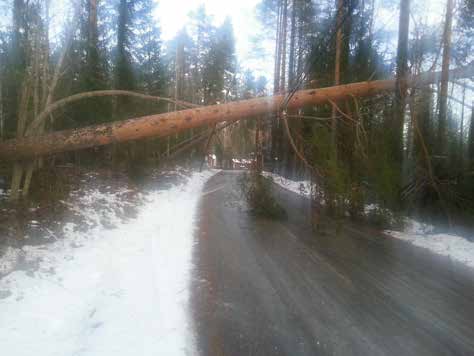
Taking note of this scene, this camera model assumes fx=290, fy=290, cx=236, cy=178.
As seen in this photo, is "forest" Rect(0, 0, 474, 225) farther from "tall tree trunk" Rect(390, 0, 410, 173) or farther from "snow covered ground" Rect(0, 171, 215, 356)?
"snow covered ground" Rect(0, 171, 215, 356)

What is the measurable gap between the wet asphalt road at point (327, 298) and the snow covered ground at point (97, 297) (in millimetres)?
361

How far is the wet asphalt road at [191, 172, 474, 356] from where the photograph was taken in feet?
9.95

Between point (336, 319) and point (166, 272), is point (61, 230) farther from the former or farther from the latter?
point (336, 319)

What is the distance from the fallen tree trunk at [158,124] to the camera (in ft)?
18.1

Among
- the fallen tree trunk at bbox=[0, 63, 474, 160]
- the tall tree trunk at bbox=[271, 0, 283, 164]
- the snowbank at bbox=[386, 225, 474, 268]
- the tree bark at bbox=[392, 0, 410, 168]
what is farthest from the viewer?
the tall tree trunk at bbox=[271, 0, 283, 164]

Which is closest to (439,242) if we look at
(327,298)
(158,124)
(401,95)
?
(401,95)

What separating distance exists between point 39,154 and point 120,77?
793cm

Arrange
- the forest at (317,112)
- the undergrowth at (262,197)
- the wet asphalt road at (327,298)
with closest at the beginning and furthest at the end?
1. the wet asphalt road at (327,298)
2. the forest at (317,112)
3. the undergrowth at (262,197)

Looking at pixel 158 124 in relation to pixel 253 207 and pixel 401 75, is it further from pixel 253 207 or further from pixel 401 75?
pixel 401 75

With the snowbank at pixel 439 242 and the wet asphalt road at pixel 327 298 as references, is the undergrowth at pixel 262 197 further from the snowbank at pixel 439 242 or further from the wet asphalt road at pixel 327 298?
the snowbank at pixel 439 242

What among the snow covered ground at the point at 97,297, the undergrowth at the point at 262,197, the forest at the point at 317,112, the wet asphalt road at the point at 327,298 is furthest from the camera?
the undergrowth at the point at 262,197

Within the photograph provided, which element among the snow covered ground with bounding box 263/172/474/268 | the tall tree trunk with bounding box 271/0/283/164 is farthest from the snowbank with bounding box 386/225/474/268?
the tall tree trunk with bounding box 271/0/283/164

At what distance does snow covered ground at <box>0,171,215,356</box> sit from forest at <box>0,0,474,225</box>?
2.11 metres

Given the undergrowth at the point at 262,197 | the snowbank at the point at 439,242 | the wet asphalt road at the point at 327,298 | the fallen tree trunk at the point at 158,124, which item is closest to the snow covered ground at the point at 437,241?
the snowbank at the point at 439,242
